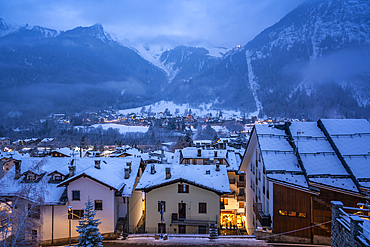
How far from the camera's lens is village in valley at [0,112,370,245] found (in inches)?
539

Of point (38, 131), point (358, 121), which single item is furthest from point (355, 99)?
point (38, 131)

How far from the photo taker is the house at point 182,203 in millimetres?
19438

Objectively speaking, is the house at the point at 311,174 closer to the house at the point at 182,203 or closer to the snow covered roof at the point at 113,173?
the house at the point at 182,203

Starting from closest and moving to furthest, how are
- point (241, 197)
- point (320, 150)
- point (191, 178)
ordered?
point (320, 150) < point (191, 178) < point (241, 197)

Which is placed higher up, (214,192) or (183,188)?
(183,188)

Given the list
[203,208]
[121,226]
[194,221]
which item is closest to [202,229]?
[194,221]

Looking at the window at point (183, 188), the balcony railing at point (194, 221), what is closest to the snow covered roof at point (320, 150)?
the window at point (183, 188)

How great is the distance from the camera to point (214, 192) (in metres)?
19.7

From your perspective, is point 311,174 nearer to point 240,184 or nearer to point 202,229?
point 202,229

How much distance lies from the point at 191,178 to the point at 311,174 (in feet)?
31.5

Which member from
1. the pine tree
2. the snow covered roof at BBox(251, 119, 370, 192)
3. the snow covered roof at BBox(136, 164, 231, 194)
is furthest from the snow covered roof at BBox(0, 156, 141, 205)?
the snow covered roof at BBox(251, 119, 370, 192)

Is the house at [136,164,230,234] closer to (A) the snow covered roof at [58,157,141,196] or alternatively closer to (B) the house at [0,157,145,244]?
(A) the snow covered roof at [58,157,141,196]

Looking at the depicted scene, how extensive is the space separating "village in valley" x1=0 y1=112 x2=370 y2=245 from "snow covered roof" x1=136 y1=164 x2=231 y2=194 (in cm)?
9

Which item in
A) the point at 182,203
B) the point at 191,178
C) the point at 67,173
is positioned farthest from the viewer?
the point at 67,173
